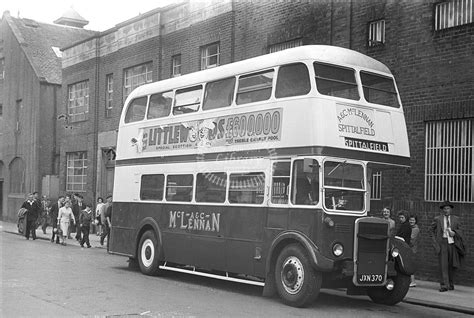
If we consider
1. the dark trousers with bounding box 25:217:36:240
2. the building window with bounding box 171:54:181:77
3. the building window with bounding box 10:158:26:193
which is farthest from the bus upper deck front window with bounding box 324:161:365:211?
the building window with bounding box 10:158:26:193

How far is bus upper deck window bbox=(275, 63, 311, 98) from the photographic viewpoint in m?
10.5

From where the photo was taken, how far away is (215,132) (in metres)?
12.2

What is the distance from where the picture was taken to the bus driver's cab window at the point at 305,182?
10.1 metres

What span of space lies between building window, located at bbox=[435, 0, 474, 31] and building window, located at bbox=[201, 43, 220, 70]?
341 inches

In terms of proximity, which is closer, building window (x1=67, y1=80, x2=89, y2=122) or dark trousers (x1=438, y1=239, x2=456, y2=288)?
dark trousers (x1=438, y1=239, x2=456, y2=288)

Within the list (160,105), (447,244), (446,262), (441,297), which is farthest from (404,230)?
(160,105)

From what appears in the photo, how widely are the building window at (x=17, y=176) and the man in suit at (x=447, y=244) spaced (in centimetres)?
2771

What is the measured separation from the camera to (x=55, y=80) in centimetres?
3444

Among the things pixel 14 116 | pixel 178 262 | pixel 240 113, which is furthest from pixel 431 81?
pixel 14 116

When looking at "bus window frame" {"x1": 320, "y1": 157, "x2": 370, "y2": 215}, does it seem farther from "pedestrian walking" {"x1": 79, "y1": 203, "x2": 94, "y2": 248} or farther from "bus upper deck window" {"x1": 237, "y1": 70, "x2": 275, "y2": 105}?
"pedestrian walking" {"x1": 79, "y1": 203, "x2": 94, "y2": 248}

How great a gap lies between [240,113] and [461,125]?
203 inches

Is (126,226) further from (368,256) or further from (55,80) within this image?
(55,80)

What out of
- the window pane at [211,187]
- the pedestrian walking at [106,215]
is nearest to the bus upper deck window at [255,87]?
the window pane at [211,187]

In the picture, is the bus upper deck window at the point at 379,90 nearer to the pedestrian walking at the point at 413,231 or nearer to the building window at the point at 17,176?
the pedestrian walking at the point at 413,231
